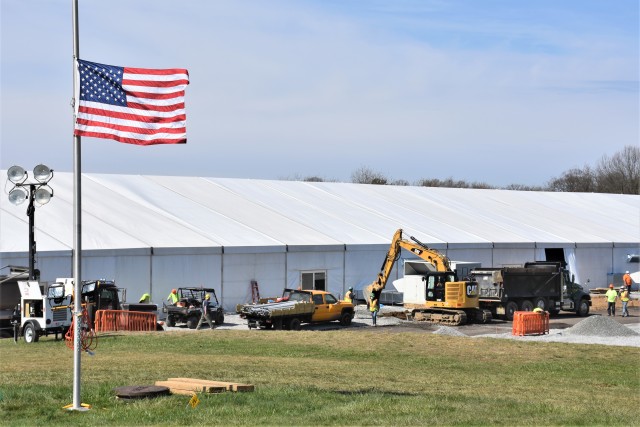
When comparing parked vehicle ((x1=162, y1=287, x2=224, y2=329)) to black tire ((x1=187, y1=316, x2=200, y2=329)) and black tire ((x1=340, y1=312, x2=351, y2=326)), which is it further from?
black tire ((x1=340, y1=312, x2=351, y2=326))

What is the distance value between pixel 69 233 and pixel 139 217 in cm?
554

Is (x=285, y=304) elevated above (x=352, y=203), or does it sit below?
below

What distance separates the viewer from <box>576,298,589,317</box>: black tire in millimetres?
44469

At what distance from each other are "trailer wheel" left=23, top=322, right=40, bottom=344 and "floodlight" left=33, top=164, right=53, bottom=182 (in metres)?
5.95

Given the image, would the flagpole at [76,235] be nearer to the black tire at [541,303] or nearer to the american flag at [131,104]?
the american flag at [131,104]

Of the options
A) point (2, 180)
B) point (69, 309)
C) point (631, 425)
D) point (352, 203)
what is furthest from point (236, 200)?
point (631, 425)

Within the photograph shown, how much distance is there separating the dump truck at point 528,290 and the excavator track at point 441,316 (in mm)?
2552

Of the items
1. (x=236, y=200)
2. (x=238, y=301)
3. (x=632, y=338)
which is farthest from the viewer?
(x=236, y=200)

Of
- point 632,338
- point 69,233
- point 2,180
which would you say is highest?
point 2,180

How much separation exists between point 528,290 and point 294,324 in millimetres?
12566

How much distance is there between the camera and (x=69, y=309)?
2847cm


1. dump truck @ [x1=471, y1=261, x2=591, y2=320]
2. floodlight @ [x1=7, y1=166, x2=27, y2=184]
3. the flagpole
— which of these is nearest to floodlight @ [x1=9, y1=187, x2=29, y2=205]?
floodlight @ [x1=7, y1=166, x2=27, y2=184]

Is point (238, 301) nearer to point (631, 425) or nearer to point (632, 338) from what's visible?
point (632, 338)

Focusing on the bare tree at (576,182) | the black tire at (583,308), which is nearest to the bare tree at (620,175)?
the bare tree at (576,182)
